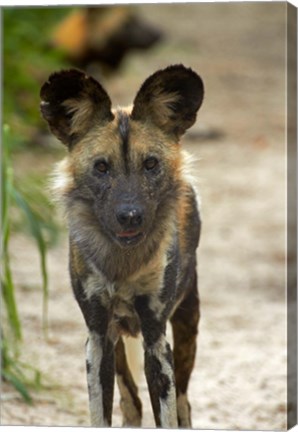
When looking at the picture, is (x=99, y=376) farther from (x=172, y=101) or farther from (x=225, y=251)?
(x=225, y=251)

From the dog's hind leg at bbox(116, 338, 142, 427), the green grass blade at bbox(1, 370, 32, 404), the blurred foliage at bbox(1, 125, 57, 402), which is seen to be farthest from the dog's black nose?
the green grass blade at bbox(1, 370, 32, 404)

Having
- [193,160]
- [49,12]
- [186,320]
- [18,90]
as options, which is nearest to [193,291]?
[186,320]

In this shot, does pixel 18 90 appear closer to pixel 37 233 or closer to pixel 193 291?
pixel 37 233

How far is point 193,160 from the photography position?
2.49 m

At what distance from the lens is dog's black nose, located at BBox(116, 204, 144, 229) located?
236 centimetres

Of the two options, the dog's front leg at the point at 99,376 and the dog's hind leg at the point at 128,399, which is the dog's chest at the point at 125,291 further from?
the dog's hind leg at the point at 128,399

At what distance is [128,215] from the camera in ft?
7.73

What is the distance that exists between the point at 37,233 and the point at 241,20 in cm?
415

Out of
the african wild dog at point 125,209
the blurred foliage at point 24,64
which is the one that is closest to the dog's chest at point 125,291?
the african wild dog at point 125,209

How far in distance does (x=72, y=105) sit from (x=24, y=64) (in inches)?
110

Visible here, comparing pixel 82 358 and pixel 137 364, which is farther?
pixel 82 358

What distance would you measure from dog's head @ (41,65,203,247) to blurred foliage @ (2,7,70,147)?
217 centimetres

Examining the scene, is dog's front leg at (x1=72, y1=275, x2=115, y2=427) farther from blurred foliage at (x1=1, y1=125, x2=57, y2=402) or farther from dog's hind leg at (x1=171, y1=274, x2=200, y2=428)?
blurred foliage at (x1=1, y1=125, x2=57, y2=402)

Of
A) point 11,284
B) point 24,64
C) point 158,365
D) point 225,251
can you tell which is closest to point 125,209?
point 158,365
